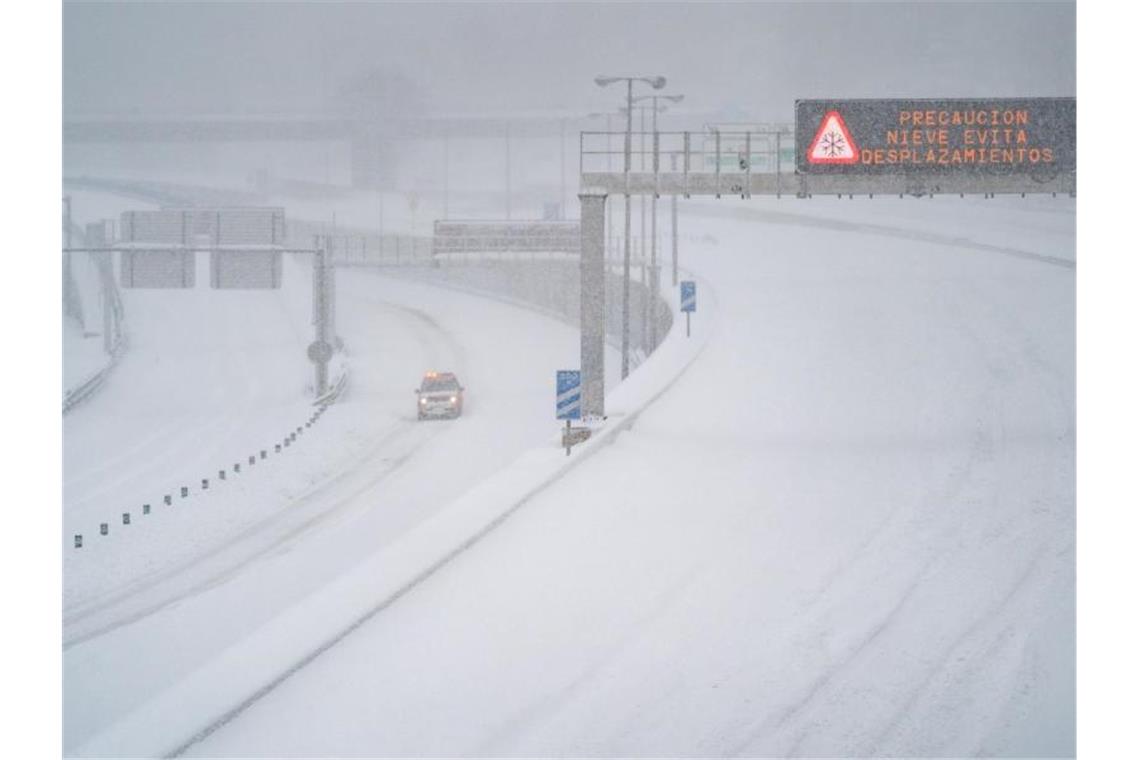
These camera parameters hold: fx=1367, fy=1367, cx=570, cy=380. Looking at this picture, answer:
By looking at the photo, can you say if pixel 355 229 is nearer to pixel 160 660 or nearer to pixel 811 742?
pixel 160 660

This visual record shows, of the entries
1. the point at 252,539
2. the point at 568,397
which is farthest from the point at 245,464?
the point at 568,397

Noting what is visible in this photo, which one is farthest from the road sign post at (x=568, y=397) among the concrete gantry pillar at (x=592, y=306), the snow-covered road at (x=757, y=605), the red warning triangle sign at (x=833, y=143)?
the red warning triangle sign at (x=833, y=143)

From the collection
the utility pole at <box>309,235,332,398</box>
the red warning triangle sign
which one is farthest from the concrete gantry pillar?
the utility pole at <box>309,235,332,398</box>

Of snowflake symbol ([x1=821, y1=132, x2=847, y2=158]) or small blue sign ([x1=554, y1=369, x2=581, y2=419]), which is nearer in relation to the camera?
small blue sign ([x1=554, y1=369, x2=581, y2=419])

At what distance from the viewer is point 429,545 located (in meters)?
19.7

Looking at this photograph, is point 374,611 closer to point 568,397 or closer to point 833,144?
point 568,397

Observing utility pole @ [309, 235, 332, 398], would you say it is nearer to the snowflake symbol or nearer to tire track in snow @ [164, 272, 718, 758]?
tire track in snow @ [164, 272, 718, 758]

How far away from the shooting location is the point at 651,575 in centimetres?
1842

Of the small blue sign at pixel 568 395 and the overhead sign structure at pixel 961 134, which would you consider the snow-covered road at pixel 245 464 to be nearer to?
the small blue sign at pixel 568 395

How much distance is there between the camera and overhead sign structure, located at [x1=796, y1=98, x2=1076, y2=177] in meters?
27.0

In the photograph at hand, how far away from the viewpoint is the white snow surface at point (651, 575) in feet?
43.9

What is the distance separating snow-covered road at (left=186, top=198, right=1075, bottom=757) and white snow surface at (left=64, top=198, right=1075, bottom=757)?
52 millimetres

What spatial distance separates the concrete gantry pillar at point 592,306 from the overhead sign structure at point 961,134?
17.6 feet

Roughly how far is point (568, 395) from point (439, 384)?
19569 mm
